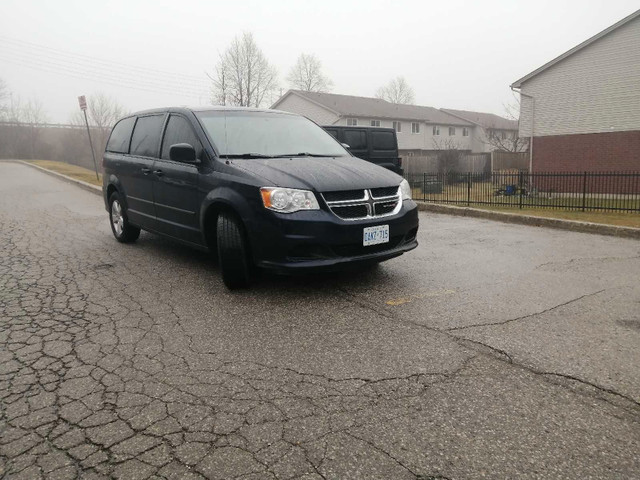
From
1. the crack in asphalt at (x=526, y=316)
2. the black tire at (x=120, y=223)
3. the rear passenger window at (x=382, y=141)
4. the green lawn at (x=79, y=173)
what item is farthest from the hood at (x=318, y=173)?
the green lawn at (x=79, y=173)

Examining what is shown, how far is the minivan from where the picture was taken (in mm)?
13133

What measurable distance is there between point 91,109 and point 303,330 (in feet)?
236

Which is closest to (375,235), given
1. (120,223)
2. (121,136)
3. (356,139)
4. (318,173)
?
(318,173)

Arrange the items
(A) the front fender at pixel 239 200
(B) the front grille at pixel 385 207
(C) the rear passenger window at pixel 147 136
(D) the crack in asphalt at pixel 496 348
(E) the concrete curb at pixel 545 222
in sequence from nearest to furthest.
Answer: (D) the crack in asphalt at pixel 496 348, (A) the front fender at pixel 239 200, (B) the front grille at pixel 385 207, (C) the rear passenger window at pixel 147 136, (E) the concrete curb at pixel 545 222

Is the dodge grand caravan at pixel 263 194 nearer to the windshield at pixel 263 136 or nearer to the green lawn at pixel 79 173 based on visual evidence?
the windshield at pixel 263 136

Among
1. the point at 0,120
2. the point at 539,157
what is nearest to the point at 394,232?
the point at 539,157

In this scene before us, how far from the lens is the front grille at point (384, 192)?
4.54m

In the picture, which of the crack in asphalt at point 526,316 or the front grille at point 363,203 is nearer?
the crack in asphalt at point 526,316

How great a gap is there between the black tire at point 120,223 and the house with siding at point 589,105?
18.7 m

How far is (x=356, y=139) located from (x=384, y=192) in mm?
9043

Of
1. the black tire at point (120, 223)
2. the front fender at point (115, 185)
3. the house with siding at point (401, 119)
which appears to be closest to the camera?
the front fender at point (115, 185)

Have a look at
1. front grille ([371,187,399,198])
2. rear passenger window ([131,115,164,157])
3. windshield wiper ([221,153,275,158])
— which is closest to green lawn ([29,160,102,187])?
rear passenger window ([131,115,164,157])

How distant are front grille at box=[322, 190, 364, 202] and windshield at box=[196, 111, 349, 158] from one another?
1058 mm

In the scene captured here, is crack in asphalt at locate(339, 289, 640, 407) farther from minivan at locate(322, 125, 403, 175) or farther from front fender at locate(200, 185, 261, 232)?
minivan at locate(322, 125, 403, 175)
